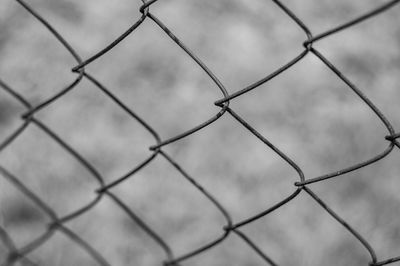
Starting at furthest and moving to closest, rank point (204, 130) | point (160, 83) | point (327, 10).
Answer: point (327, 10), point (160, 83), point (204, 130)

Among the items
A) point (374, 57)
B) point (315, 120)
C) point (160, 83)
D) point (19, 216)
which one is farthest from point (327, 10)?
point (19, 216)

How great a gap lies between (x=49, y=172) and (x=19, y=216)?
0.16m

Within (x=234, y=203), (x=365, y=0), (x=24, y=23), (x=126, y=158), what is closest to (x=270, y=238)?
Result: (x=234, y=203)

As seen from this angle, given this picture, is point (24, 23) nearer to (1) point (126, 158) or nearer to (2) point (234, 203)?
(1) point (126, 158)

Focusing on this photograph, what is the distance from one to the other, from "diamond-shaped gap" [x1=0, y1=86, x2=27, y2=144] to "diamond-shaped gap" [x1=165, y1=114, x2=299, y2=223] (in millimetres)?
481

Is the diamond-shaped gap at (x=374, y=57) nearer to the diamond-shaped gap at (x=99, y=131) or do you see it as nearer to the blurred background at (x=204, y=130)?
the blurred background at (x=204, y=130)

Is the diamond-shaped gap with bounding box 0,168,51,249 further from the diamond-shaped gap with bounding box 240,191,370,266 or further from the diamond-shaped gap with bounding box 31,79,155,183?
the diamond-shaped gap with bounding box 240,191,370,266

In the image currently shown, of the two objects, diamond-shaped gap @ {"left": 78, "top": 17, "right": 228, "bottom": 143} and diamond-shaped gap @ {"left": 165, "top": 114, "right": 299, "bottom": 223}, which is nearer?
diamond-shaped gap @ {"left": 165, "top": 114, "right": 299, "bottom": 223}

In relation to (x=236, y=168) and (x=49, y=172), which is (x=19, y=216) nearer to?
(x=49, y=172)

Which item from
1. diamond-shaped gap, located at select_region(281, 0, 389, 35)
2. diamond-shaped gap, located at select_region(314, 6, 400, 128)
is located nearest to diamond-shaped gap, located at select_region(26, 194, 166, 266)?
diamond-shaped gap, located at select_region(314, 6, 400, 128)

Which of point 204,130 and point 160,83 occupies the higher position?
point 160,83

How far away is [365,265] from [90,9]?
4.58 ft

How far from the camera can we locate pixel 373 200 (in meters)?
2.02

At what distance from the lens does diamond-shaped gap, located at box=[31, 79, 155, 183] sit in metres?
2.03
